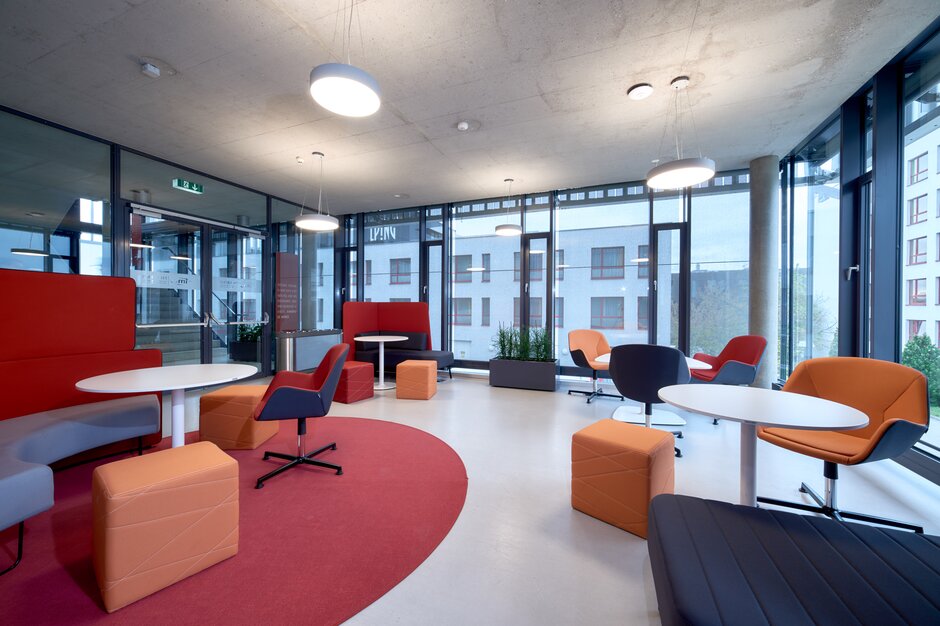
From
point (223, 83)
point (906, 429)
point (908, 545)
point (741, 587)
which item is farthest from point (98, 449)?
point (906, 429)

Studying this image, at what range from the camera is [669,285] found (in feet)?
20.3

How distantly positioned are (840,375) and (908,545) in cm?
170

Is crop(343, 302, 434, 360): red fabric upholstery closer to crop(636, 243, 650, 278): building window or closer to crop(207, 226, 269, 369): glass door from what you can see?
crop(207, 226, 269, 369): glass door

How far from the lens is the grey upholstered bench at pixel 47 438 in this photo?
68.9 inches

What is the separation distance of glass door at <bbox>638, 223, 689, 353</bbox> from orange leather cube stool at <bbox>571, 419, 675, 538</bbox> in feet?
14.3

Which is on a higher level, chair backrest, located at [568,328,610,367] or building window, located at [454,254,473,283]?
building window, located at [454,254,473,283]

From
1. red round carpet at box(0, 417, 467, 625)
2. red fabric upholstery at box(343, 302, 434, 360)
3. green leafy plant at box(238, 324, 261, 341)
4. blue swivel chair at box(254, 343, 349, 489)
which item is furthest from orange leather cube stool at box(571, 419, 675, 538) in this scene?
green leafy plant at box(238, 324, 261, 341)

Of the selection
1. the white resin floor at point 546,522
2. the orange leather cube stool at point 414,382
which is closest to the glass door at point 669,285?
the white resin floor at point 546,522

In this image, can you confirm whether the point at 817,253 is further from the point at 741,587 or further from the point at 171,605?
the point at 171,605

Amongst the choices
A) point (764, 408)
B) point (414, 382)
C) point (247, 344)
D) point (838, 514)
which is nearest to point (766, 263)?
point (838, 514)

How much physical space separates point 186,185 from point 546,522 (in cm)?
669

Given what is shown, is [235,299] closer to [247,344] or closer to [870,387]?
[247,344]

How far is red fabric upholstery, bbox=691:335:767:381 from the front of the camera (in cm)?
421

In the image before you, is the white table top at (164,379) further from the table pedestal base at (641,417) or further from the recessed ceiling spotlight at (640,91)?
the recessed ceiling spotlight at (640,91)
